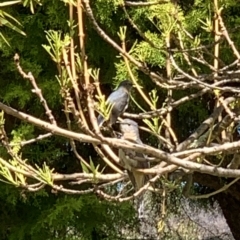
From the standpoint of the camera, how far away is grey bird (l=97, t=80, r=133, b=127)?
4.92 ft

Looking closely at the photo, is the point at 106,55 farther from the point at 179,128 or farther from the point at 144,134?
the point at 179,128

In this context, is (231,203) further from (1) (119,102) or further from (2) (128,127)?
(2) (128,127)

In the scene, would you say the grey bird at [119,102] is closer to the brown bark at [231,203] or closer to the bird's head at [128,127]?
the bird's head at [128,127]

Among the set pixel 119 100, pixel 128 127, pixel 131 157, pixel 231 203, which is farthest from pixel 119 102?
pixel 231 203

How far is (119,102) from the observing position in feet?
5.21

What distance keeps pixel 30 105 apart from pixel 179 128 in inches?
29.6

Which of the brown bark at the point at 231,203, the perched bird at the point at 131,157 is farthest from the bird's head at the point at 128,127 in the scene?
the brown bark at the point at 231,203

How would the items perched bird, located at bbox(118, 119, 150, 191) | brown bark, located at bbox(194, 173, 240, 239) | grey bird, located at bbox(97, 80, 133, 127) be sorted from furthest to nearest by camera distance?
1. brown bark, located at bbox(194, 173, 240, 239)
2. grey bird, located at bbox(97, 80, 133, 127)
3. perched bird, located at bbox(118, 119, 150, 191)

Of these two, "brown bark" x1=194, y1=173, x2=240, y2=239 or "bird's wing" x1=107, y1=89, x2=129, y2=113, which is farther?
"brown bark" x1=194, y1=173, x2=240, y2=239

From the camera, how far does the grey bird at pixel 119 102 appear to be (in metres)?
1.50

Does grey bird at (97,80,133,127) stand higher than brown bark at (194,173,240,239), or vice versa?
grey bird at (97,80,133,127)

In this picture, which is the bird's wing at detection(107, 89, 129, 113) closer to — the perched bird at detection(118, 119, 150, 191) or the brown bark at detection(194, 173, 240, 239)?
the perched bird at detection(118, 119, 150, 191)

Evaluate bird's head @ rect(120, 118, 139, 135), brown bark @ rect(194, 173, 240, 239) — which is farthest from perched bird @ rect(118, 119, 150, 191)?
brown bark @ rect(194, 173, 240, 239)

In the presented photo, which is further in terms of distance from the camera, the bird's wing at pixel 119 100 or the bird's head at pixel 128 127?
the bird's wing at pixel 119 100
